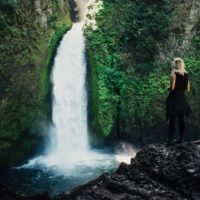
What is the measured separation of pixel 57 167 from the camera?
1678 centimetres

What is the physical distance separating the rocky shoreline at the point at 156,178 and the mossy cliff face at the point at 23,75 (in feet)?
31.0

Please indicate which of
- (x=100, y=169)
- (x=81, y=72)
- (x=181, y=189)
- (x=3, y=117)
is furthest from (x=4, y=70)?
(x=181, y=189)

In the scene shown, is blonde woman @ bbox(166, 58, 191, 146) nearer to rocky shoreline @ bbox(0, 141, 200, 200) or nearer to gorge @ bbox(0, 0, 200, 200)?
rocky shoreline @ bbox(0, 141, 200, 200)

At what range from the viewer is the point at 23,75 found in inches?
692

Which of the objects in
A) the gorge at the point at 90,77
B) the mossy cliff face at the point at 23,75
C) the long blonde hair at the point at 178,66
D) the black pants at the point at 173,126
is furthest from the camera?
the gorge at the point at 90,77

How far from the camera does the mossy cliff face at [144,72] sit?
1880 cm

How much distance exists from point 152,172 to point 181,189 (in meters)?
0.69

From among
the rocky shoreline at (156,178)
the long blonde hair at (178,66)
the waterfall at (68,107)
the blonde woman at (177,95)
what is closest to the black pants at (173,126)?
the blonde woman at (177,95)

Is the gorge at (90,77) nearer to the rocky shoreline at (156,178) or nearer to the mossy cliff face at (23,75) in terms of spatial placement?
the mossy cliff face at (23,75)

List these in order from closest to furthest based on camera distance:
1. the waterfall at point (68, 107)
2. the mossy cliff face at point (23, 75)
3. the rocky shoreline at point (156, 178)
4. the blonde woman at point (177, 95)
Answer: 1. the rocky shoreline at point (156, 178)
2. the blonde woman at point (177, 95)
3. the mossy cliff face at point (23, 75)
4. the waterfall at point (68, 107)

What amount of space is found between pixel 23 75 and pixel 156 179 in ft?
35.3

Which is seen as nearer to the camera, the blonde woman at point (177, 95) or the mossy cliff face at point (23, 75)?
the blonde woman at point (177, 95)

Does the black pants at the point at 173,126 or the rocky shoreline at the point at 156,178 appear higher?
the black pants at the point at 173,126

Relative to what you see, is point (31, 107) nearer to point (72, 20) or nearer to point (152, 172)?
point (72, 20)
